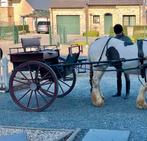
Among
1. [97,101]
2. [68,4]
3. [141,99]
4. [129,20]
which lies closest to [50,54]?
[97,101]

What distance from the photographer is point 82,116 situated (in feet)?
30.3

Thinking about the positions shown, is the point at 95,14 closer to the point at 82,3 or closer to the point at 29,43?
the point at 82,3

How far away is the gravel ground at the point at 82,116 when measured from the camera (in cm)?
841

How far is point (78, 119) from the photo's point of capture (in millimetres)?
9000

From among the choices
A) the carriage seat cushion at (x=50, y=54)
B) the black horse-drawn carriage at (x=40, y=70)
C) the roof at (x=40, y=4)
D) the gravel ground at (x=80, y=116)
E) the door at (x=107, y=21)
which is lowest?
the gravel ground at (x=80, y=116)

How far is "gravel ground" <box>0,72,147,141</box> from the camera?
27.6 ft

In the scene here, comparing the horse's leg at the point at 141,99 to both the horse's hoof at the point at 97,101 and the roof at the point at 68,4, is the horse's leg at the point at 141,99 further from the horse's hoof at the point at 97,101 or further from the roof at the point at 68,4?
the roof at the point at 68,4

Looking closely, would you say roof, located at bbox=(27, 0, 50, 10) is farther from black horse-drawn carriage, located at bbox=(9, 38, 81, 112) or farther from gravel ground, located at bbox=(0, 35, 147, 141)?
black horse-drawn carriage, located at bbox=(9, 38, 81, 112)

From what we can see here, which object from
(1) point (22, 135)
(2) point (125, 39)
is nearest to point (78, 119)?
(1) point (22, 135)

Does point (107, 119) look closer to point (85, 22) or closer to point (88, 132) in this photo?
point (88, 132)

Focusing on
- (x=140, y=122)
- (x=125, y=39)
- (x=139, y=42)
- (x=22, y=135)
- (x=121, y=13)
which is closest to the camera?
(x=22, y=135)

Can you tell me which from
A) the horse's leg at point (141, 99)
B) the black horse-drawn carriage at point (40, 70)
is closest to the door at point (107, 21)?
the black horse-drawn carriage at point (40, 70)

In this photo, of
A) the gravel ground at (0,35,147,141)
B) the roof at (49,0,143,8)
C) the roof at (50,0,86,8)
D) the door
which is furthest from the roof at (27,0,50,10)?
the gravel ground at (0,35,147,141)

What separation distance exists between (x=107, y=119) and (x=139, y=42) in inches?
67.2
